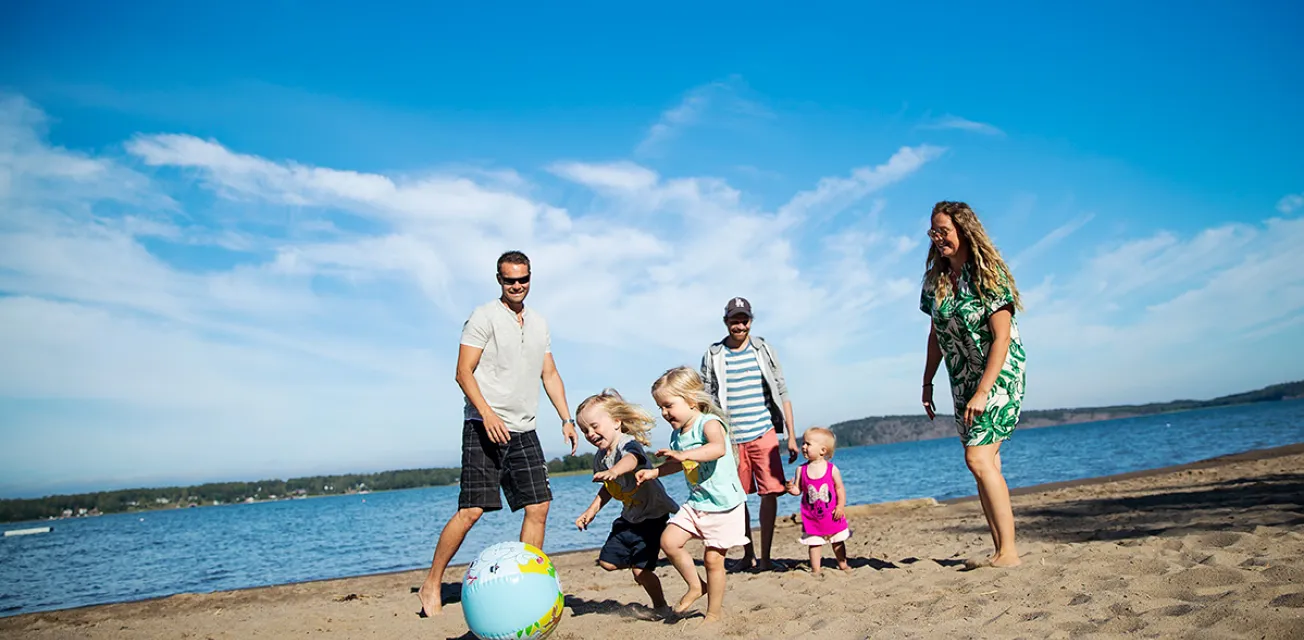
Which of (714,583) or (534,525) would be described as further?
(534,525)

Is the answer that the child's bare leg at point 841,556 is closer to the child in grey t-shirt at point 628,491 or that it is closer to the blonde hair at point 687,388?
the child in grey t-shirt at point 628,491

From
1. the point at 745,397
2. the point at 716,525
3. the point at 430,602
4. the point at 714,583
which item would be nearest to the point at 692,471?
the point at 716,525

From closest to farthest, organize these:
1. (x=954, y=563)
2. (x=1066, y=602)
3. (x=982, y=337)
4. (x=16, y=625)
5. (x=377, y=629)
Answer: (x=1066, y=602), (x=982, y=337), (x=377, y=629), (x=954, y=563), (x=16, y=625)

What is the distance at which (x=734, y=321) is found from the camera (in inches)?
269

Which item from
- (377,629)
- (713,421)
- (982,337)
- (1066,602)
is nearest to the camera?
(1066,602)

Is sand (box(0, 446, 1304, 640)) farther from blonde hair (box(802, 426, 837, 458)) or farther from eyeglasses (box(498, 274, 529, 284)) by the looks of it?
eyeglasses (box(498, 274, 529, 284))

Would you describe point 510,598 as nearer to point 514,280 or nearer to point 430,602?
point 430,602

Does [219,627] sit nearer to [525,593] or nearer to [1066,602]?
[525,593]

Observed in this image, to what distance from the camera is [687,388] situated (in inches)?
192

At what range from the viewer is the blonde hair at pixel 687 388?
484cm

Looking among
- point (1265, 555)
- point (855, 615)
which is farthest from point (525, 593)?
point (1265, 555)

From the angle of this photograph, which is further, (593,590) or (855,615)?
(593,590)

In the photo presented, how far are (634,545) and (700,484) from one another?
62 centimetres

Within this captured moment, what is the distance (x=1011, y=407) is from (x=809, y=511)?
2140 millimetres
